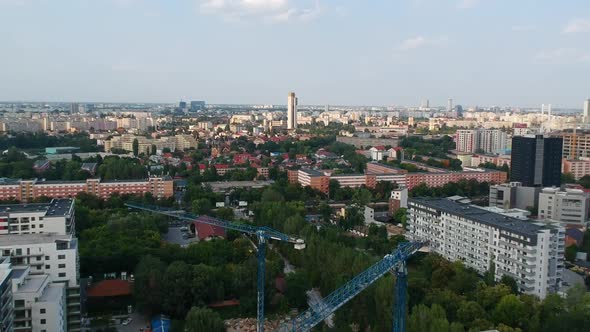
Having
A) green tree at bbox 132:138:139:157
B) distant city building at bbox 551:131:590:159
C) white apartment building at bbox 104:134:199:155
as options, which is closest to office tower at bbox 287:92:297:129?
white apartment building at bbox 104:134:199:155

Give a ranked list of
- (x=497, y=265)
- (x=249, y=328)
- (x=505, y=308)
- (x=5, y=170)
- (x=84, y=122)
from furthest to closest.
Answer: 1. (x=84, y=122)
2. (x=5, y=170)
3. (x=497, y=265)
4. (x=249, y=328)
5. (x=505, y=308)

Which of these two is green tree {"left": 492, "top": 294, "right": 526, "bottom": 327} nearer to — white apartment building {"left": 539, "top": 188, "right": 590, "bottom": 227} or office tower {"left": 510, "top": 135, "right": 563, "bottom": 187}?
white apartment building {"left": 539, "top": 188, "right": 590, "bottom": 227}

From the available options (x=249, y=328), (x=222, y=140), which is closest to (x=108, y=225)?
(x=249, y=328)

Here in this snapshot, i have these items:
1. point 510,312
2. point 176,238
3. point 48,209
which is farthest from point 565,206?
point 48,209

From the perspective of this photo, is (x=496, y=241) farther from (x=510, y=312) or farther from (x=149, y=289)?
(x=149, y=289)

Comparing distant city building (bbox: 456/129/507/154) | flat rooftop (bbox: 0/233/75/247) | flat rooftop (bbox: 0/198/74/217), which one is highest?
distant city building (bbox: 456/129/507/154)

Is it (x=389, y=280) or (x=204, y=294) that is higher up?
(x=389, y=280)

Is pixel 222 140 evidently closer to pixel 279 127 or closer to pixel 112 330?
pixel 279 127
